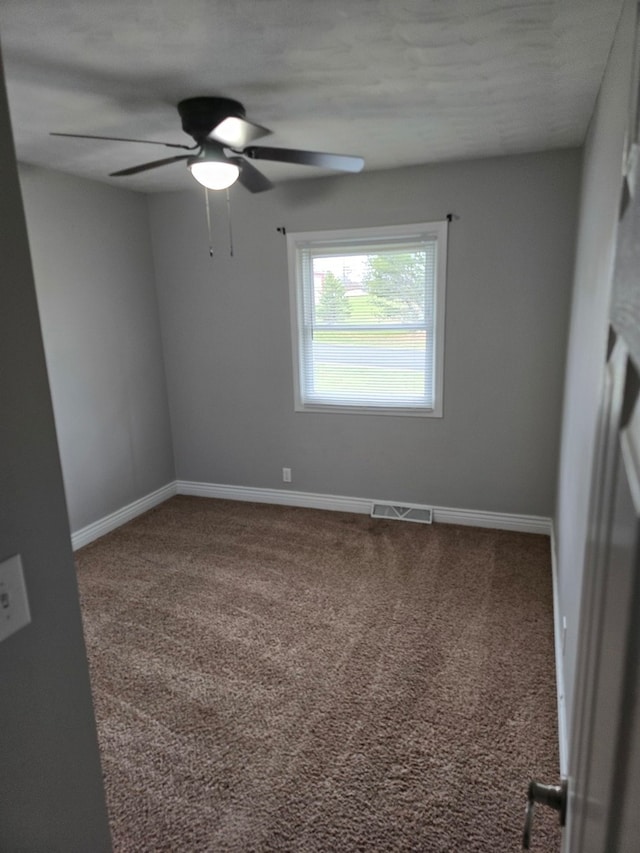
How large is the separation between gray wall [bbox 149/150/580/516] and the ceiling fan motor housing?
149 cm

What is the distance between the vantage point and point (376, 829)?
5.39 ft

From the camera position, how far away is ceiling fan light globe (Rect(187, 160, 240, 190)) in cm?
227

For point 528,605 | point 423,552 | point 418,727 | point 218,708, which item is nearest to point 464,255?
point 423,552

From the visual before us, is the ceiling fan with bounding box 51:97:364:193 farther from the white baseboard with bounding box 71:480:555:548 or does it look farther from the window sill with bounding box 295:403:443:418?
the white baseboard with bounding box 71:480:555:548

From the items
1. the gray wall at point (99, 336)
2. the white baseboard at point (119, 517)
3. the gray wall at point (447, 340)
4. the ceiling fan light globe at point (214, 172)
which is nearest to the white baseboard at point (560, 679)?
the gray wall at point (447, 340)

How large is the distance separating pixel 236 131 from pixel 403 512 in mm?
2810

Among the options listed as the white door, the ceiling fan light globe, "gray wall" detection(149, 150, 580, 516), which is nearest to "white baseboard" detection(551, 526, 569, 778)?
"gray wall" detection(149, 150, 580, 516)

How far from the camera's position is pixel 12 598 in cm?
83

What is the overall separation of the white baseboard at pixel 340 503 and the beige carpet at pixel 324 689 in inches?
5.0

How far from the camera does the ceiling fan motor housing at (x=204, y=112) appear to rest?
7.24ft

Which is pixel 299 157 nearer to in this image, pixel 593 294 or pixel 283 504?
pixel 593 294

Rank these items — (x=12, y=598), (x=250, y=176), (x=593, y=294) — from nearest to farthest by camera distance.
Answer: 1. (x=12, y=598)
2. (x=593, y=294)
3. (x=250, y=176)

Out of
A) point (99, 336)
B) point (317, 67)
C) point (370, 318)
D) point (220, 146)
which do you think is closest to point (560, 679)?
point (370, 318)

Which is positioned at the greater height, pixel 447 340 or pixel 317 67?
pixel 317 67
